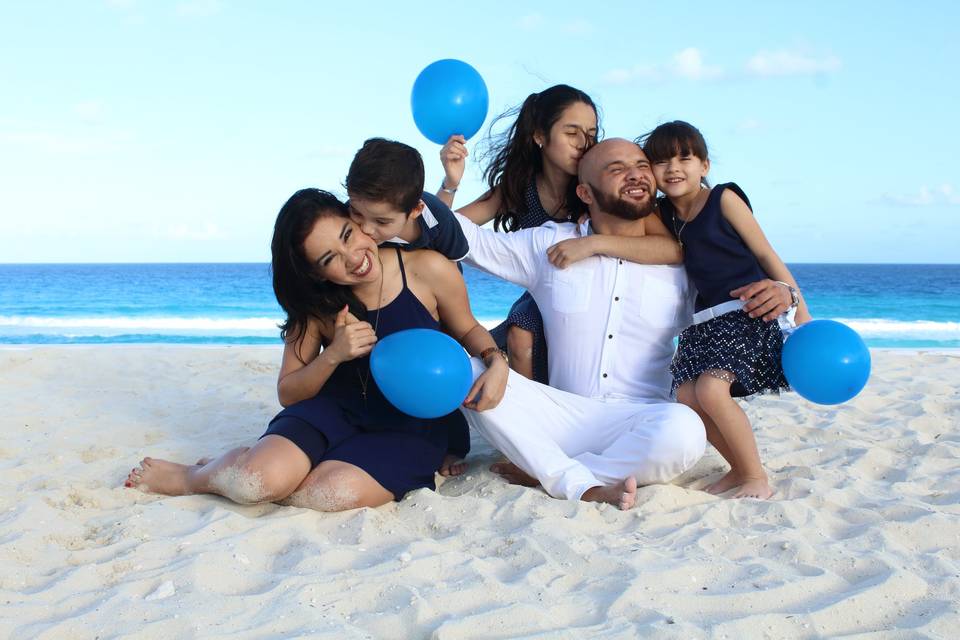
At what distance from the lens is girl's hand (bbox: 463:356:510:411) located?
10.6ft

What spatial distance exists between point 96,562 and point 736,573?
1.97 m

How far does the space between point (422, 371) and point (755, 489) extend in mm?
1445

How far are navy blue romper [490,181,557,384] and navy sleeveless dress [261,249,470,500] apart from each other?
0.52 m

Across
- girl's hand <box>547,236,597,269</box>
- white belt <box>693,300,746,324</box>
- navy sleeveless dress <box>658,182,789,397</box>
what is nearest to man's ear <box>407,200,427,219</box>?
girl's hand <box>547,236,597,269</box>

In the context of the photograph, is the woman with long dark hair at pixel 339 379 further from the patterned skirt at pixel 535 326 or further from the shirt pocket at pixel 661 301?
the shirt pocket at pixel 661 301

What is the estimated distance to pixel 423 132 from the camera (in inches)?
157

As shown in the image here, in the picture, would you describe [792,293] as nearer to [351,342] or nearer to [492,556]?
[492,556]

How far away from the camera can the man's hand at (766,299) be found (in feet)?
10.7

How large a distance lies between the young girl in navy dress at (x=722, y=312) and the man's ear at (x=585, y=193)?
0.31 m

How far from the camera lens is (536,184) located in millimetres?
4145

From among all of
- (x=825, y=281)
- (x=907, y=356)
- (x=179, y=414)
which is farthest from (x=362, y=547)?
(x=825, y=281)

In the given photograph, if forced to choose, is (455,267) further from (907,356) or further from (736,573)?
(907,356)

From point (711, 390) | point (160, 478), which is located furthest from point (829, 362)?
point (160, 478)

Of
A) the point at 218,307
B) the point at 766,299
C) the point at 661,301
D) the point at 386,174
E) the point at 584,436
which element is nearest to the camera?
the point at 386,174
